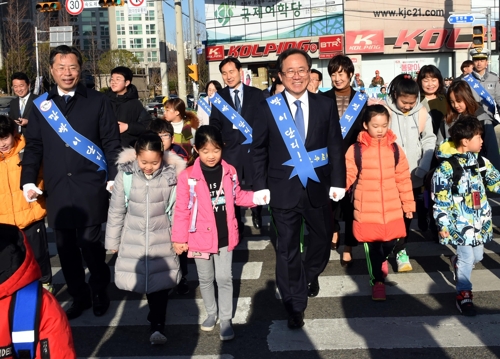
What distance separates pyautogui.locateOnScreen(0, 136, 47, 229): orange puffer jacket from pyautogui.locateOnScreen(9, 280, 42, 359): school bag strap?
276cm

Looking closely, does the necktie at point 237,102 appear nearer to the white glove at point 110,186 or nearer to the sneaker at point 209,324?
the white glove at point 110,186

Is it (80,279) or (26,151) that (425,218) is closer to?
(80,279)

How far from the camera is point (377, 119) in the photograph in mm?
4926

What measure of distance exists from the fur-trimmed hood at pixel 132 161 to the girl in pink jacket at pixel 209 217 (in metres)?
0.18

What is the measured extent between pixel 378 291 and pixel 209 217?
1615mm

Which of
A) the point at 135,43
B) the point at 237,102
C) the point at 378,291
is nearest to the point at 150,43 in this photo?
the point at 135,43

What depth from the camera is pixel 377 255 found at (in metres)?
5.07

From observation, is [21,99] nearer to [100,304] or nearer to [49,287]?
[49,287]

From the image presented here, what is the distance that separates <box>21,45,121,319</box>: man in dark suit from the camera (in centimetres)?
473

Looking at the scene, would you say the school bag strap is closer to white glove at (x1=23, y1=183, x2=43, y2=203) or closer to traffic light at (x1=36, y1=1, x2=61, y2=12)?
white glove at (x1=23, y1=183, x2=43, y2=203)

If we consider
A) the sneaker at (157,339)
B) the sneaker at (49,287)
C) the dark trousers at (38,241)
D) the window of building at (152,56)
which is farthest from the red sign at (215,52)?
the window of building at (152,56)

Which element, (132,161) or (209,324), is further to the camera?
(209,324)

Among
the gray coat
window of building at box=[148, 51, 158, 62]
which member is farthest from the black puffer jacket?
window of building at box=[148, 51, 158, 62]

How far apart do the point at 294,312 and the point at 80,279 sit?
1766 millimetres
